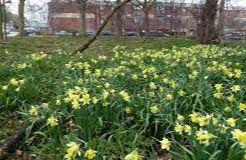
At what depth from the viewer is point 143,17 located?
35844 millimetres

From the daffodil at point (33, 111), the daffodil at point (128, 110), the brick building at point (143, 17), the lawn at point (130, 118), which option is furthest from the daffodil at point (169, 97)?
the brick building at point (143, 17)

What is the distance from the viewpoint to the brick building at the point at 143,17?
2977 cm

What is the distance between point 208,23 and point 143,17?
21733mm

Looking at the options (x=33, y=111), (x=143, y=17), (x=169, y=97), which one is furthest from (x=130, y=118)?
(x=143, y=17)

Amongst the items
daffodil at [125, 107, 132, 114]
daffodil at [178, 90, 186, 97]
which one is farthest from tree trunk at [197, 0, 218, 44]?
daffodil at [125, 107, 132, 114]

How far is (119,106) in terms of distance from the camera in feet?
12.1

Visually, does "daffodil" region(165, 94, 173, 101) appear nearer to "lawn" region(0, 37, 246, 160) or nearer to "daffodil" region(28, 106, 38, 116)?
"lawn" region(0, 37, 246, 160)

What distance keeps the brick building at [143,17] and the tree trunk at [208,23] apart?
31.1 ft

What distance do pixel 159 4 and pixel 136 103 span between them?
86.7 feet

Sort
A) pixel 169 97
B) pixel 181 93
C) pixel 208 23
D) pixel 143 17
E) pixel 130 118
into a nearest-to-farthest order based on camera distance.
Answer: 1. pixel 130 118
2. pixel 169 97
3. pixel 181 93
4. pixel 208 23
5. pixel 143 17

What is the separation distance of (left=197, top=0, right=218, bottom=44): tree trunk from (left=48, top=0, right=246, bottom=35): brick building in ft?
31.1

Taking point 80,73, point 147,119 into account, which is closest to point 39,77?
point 80,73

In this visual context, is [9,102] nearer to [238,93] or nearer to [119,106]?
[119,106]

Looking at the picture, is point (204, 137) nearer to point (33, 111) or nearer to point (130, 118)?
point (130, 118)
